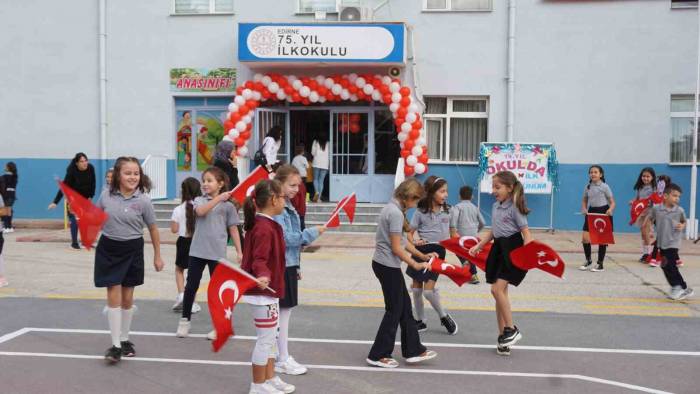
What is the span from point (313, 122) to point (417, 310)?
37.4ft

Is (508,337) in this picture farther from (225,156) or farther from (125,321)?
(225,156)

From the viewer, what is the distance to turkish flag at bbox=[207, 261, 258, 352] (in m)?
5.29

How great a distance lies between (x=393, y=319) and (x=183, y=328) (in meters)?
2.27

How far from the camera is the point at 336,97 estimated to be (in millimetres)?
17297

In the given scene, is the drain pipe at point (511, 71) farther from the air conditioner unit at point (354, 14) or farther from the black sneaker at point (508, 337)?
the black sneaker at point (508, 337)

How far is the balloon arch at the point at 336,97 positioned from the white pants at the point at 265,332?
36.9 ft

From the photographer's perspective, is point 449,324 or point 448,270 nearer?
point 448,270

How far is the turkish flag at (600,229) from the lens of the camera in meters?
11.6

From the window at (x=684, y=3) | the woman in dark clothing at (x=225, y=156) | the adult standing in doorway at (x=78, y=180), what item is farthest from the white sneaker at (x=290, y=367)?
the window at (x=684, y=3)

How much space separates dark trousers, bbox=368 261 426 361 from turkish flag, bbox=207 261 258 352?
1.46 m

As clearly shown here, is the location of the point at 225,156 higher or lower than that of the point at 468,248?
higher

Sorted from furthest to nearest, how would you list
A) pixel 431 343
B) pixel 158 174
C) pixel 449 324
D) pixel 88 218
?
pixel 158 174 < pixel 449 324 < pixel 431 343 < pixel 88 218

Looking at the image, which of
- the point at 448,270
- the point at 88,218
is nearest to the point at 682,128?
the point at 448,270

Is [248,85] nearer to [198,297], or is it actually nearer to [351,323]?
[198,297]
